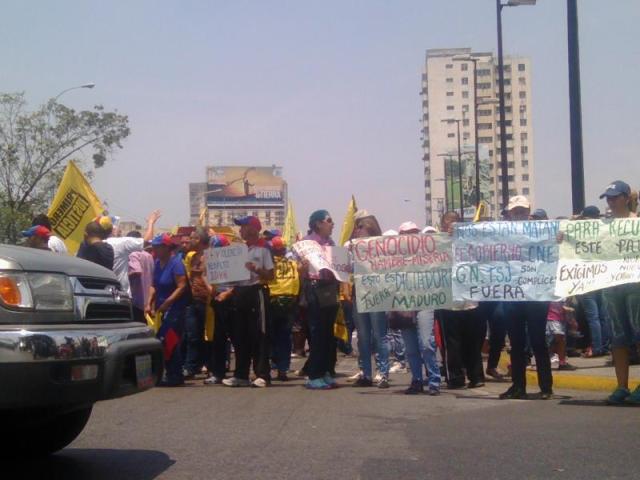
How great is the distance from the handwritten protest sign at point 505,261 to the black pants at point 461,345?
89 cm

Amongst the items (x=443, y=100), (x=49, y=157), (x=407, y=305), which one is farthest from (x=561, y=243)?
(x=443, y=100)

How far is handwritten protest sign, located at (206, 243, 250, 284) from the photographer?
10.0m

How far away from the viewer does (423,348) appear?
9.33 meters

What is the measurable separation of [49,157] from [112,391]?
3676cm

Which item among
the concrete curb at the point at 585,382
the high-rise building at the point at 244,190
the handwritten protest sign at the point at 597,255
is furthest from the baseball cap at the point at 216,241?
the high-rise building at the point at 244,190

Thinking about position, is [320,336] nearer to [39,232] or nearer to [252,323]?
[252,323]

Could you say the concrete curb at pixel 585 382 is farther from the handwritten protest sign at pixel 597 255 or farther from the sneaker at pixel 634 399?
the handwritten protest sign at pixel 597 255

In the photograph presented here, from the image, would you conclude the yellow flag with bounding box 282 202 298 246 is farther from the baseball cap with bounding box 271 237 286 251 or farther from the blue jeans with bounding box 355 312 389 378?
the blue jeans with bounding box 355 312 389 378

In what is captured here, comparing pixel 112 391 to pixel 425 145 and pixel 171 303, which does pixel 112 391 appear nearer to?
pixel 171 303

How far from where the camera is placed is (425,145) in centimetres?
14012

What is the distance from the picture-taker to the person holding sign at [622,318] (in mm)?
8008

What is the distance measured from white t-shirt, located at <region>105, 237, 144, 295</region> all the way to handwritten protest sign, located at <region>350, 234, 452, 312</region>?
2.53 meters

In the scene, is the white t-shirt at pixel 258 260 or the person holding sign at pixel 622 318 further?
the white t-shirt at pixel 258 260

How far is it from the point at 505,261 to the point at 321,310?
2.07 metres
